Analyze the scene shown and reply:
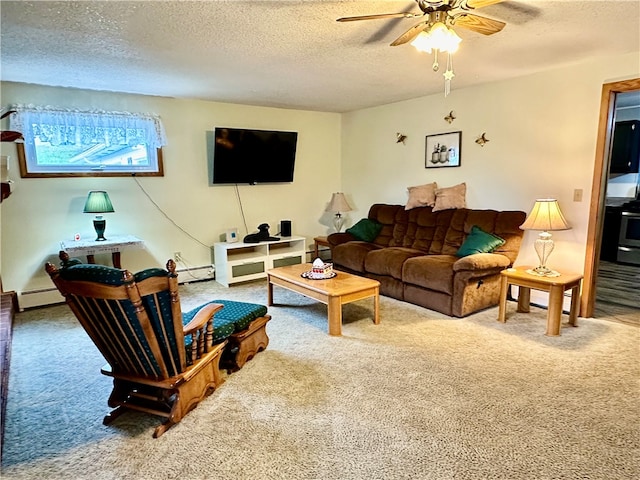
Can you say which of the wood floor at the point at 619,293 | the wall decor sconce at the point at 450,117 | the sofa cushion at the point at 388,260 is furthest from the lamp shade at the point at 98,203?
the wood floor at the point at 619,293

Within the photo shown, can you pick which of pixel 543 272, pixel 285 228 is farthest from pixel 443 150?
pixel 285 228

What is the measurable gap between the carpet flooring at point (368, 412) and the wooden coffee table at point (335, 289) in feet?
0.59

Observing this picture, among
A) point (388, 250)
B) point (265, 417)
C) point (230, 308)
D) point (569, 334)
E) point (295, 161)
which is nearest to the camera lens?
point (265, 417)

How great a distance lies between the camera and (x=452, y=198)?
4590mm

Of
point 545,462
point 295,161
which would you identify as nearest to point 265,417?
point 545,462

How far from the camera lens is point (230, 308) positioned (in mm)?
2881

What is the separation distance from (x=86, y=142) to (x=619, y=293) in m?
6.06

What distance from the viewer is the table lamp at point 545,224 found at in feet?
11.2

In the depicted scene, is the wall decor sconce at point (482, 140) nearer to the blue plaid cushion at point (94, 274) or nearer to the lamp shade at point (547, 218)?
the lamp shade at point (547, 218)

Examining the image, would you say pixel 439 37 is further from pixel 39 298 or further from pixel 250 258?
pixel 39 298

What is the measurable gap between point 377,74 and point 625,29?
1868 mm

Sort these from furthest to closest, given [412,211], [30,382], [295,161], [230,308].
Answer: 1. [295,161]
2. [412,211]
3. [230,308]
4. [30,382]

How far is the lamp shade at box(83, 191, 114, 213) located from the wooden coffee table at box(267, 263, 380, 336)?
1.89 meters

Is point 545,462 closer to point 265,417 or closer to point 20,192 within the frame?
point 265,417
